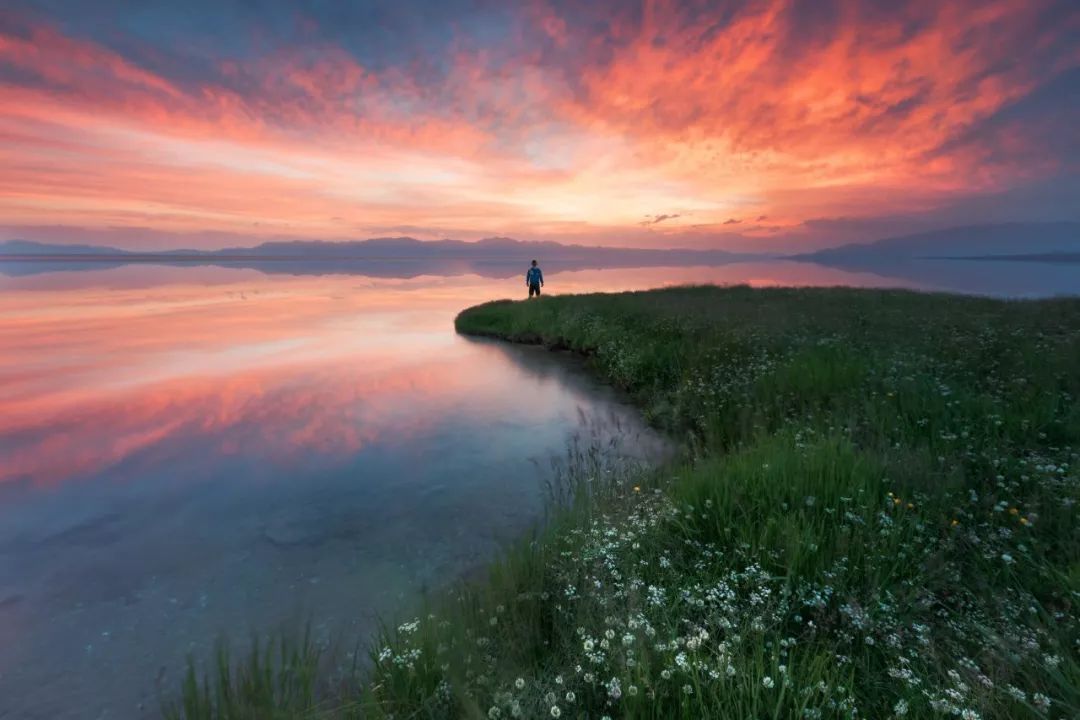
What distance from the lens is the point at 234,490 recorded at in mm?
10523

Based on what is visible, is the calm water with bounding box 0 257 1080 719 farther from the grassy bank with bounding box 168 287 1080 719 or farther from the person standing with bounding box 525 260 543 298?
the person standing with bounding box 525 260 543 298

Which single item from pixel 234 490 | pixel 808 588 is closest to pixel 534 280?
pixel 234 490

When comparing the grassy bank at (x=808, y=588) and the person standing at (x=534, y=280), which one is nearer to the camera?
the grassy bank at (x=808, y=588)

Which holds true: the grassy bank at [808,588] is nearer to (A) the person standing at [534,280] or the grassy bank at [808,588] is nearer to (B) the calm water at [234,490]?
(B) the calm water at [234,490]

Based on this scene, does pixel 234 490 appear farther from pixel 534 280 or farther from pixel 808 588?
pixel 534 280

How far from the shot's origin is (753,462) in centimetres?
732

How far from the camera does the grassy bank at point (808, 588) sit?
3523 mm

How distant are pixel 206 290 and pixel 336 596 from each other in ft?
204

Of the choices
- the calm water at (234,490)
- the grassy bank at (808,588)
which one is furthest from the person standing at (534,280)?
the grassy bank at (808,588)

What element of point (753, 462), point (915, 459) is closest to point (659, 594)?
point (753, 462)

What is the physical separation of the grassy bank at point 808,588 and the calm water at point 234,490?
2.11 meters

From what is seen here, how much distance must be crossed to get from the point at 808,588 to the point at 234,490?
1076 cm

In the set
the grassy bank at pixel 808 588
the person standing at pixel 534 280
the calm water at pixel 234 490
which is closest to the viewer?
the grassy bank at pixel 808 588


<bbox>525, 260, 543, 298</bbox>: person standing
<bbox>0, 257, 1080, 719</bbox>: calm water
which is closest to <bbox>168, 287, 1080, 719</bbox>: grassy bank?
<bbox>0, 257, 1080, 719</bbox>: calm water
